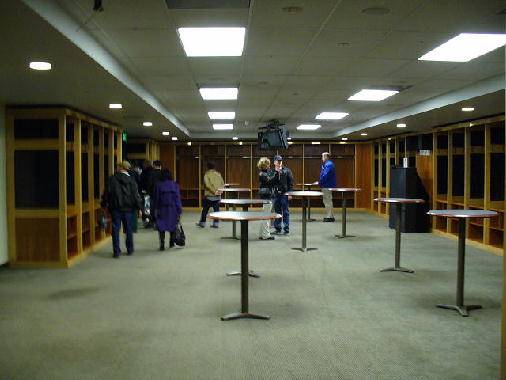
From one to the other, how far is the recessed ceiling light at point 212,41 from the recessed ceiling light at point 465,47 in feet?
6.65

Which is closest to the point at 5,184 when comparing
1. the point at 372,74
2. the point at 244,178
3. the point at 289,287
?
the point at 289,287

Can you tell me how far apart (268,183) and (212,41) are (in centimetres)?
475

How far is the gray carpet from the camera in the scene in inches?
132

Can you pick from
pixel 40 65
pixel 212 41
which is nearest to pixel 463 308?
pixel 212 41

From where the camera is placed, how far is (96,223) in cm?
866

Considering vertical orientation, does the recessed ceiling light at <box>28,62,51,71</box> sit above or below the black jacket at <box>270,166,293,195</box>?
above

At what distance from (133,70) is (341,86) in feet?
10.0

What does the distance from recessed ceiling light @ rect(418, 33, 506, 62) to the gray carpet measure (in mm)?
2564

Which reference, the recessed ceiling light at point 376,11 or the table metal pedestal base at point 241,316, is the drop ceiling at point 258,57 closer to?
the recessed ceiling light at point 376,11

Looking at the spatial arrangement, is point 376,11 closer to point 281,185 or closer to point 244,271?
point 244,271

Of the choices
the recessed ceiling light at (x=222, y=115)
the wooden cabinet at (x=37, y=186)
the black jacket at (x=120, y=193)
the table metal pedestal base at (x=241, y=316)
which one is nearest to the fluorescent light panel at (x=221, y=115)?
the recessed ceiling light at (x=222, y=115)

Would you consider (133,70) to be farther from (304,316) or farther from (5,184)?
(304,316)

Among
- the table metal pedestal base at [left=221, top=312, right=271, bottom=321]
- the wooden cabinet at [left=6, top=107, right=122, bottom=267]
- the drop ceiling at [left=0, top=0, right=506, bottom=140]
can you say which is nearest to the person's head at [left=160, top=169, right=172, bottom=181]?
the drop ceiling at [left=0, top=0, right=506, bottom=140]

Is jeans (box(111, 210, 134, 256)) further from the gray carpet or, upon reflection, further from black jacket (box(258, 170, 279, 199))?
Answer: black jacket (box(258, 170, 279, 199))
